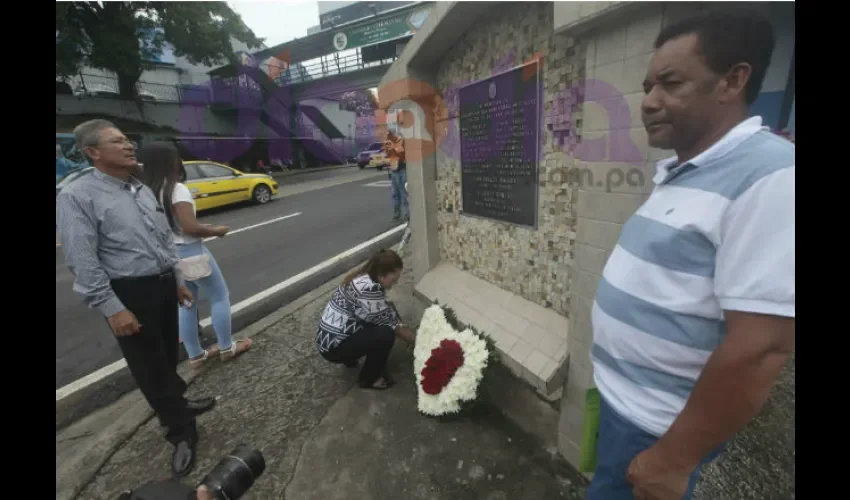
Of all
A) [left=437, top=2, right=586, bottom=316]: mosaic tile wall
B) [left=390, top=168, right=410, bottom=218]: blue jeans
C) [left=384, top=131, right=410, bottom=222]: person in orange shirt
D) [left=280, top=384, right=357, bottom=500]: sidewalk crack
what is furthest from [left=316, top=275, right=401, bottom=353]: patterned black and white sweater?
[left=390, top=168, right=410, bottom=218]: blue jeans

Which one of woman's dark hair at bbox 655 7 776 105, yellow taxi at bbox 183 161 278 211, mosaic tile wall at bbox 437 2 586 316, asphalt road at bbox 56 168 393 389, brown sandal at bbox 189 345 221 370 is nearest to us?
woman's dark hair at bbox 655 7 776 105

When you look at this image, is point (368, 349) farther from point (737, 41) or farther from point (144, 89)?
point (144, 89)

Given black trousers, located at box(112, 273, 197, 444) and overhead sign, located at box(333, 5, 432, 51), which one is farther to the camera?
overhead sign, located at box(333, 5, 432, 51)

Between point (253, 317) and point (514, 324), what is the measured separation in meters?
3.23

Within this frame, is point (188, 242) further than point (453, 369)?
Yes

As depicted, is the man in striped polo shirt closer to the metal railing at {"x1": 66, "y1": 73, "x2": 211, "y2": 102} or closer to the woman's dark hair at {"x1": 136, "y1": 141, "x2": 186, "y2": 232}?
the woman's dark hair at {"x1": 136, "y1": 141, "x2": 186, "y2": 232}

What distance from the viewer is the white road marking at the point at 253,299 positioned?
316 cm

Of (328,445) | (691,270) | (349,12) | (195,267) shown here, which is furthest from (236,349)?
(349,12)

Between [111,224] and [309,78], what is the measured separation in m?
24.9

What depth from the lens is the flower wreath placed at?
246cm

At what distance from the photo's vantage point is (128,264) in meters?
2.17

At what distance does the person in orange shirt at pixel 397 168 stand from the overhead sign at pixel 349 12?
103ft

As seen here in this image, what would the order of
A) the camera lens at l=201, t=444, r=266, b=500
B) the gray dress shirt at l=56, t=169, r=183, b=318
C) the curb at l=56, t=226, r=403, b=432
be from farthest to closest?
1. the curb at l=56, t=226, r=403, b=432
2. the gray dress shirt at l=56, t=169, r=183, b=318
3. the camera lens at l=201, t=444, r=266, b=500

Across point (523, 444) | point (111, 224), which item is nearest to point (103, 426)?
point (111, 224)
